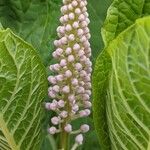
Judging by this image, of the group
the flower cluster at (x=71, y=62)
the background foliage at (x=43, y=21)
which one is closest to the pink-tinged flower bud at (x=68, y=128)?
the flower cluster at (x=71, y=62)

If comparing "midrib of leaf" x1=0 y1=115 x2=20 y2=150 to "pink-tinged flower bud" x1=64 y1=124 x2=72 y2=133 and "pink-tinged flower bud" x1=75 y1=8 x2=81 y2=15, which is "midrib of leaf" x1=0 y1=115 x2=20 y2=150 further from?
"pink-tinged flower bud" x1=75 y1=8 x2=81 y2=15

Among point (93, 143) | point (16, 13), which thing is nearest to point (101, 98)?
point (93, 143)

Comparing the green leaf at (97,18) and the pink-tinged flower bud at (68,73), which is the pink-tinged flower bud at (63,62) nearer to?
the pink-tinged flower bud at (68,73)

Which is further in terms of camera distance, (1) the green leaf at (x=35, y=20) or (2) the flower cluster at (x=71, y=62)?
(1) the green leaf at (x=35, y=20)

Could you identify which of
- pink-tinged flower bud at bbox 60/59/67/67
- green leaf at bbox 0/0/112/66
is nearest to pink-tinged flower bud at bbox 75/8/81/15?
pink-tinged flower bud at bbox 60/59/67/67

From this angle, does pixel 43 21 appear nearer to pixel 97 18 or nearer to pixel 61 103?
pixel 97 18

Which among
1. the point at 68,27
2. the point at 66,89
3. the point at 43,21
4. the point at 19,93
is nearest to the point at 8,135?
the point at 19,93
